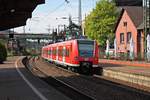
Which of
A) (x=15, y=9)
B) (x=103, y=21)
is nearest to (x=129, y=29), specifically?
(x=103, y=21)

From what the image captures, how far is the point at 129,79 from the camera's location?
31.1 metres

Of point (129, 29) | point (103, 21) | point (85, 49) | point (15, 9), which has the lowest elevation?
point (85, 49)

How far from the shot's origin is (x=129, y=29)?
80375 millimetres

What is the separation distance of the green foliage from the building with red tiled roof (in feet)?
18.5

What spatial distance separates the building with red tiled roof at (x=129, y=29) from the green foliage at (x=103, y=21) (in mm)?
5633

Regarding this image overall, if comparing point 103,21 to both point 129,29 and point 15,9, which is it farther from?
point 15,9

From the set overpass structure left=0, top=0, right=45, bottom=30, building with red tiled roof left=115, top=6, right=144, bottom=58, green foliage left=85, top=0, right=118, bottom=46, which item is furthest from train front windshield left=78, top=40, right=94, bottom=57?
green foliage left=85, top=0, right=118, bottom=46

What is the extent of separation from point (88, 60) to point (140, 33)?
3917 cm

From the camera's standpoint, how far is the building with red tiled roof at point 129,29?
75938 millimetres

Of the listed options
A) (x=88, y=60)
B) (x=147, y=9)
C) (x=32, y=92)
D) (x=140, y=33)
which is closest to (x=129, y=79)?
(x=88, y=60)

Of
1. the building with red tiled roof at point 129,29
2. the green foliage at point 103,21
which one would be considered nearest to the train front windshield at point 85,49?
the building with red tiled roof at point 129,29

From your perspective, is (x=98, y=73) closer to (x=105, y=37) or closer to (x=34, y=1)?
(x=34, y=1)

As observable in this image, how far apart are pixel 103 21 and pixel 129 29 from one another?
1182 cm

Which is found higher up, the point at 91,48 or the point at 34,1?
the point at 34,1
